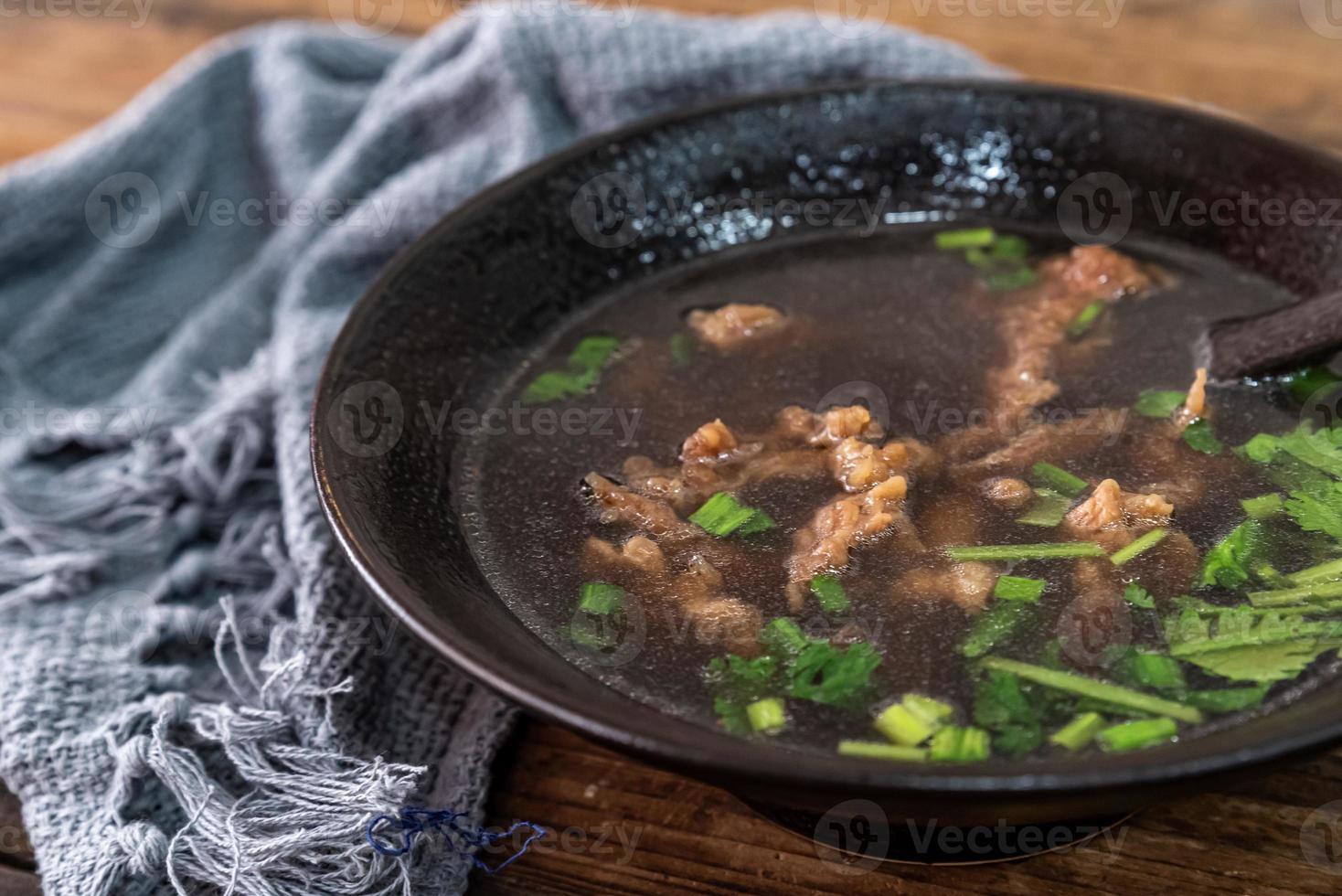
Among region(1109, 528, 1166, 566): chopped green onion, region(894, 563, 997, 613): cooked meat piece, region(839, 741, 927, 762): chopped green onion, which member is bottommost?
region(839, 741, 927, 762): chopped green onion

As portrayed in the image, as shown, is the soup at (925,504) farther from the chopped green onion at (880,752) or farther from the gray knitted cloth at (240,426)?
the gray knitted cloth at (240,426)

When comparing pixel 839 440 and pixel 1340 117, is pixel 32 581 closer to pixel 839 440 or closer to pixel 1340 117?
pixel 839 440

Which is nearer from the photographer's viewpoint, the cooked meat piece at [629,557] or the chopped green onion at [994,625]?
the chopped green onion at [994,625]

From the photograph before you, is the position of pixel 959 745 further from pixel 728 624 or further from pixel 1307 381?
pixel 1307 381

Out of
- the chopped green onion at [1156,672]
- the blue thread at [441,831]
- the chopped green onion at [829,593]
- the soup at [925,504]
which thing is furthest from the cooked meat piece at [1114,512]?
the blue thread at [441,831]

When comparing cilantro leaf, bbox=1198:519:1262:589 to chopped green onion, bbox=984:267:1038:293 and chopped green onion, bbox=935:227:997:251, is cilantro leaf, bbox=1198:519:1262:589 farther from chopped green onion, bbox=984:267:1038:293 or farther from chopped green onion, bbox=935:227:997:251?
chopped green onion, bbox=935:227:997:251

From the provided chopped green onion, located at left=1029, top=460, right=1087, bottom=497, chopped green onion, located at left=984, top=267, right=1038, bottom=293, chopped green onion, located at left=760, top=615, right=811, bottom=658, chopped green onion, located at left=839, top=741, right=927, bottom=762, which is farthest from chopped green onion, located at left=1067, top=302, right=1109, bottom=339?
chopped green onion, located at left=839, top=741, right=927, bottom=762

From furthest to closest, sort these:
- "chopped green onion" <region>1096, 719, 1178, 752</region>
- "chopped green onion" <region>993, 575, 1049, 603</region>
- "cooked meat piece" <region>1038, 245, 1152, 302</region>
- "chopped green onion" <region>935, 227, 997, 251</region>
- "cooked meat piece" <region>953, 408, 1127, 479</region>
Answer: "chopped green onion" <region>935, 227, 997, 251</region>, "cooked meat piece" <region>1038, 245, 1152, 302</region>, "cooked meat piece" <region>953, 408, 1127, 479</region>, "chopped green onion" <region>993, 575, 1049, 603</region>, "chopped green onion" <region>1096, 719, 1178, 752</region>
